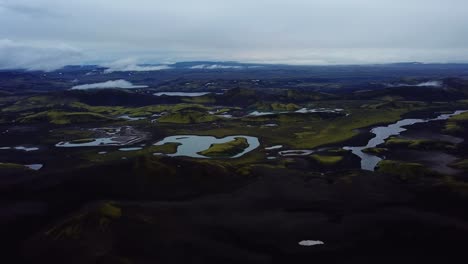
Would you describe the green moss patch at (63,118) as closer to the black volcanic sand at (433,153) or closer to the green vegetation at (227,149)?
the green vegetation at (227,149)

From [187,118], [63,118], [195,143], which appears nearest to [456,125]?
[195,143]

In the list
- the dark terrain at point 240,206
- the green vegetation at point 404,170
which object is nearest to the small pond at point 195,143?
the dark terrain at point 240,206

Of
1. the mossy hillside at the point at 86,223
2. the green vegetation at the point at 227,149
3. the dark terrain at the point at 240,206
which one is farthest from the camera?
the green vegetation at the point at 227,149

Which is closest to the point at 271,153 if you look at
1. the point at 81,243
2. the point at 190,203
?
the point at 190,203

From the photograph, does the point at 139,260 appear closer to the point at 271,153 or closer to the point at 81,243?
the point at 81,243

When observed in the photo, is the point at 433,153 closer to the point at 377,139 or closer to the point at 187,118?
the point at 377,139
